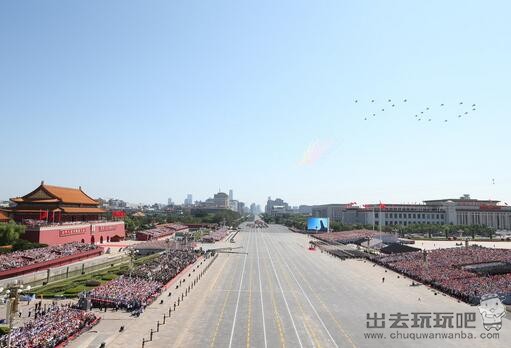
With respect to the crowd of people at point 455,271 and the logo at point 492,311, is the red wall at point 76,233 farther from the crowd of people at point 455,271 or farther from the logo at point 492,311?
the logo at point 492,311

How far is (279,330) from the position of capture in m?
29.4

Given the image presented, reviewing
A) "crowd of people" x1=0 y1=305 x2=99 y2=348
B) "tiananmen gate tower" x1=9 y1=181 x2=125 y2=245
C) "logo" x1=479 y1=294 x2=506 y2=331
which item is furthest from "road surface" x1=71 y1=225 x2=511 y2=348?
"tiananmen gate tower" x1=9 y1=181 x2=125 y2=245

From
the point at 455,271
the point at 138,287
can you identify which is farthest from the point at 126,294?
the point at 455,271

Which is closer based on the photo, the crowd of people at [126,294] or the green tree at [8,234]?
the crowd of people at [126,294]

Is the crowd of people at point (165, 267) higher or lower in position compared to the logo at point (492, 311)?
higher

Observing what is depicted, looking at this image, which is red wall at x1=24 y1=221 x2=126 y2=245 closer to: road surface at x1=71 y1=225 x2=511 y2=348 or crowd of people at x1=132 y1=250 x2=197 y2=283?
crowd of people at x1=132 y1=250 x2=197 y2=283

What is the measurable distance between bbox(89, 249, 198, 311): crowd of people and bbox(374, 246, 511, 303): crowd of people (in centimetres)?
3008

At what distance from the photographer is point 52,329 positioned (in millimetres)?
25797

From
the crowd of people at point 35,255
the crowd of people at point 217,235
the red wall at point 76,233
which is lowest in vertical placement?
the crowd of people at point 217,235

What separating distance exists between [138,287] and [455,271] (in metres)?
38.7

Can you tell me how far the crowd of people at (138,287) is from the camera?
1369 inches

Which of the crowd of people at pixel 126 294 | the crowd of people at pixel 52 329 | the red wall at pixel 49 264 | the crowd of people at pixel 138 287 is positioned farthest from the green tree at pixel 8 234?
the crowd of people at pixel 52 329

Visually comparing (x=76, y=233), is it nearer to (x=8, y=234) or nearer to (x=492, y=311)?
(x=8, y=234)

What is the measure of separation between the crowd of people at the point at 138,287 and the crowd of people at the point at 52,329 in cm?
381
